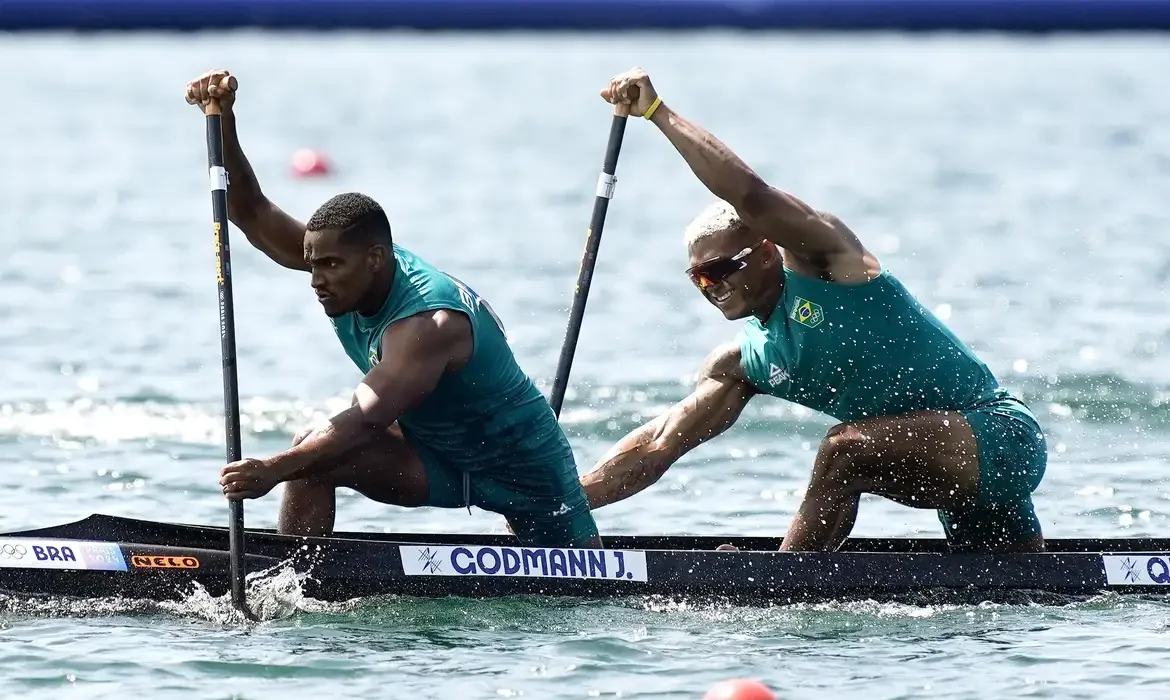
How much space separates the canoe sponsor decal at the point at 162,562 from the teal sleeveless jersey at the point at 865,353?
286 centimetres

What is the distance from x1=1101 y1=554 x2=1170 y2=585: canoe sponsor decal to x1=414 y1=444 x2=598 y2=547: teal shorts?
2450 mm

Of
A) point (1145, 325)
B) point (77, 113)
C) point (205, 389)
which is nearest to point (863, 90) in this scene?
point (77, 113)

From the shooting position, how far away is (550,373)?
51.6 feet

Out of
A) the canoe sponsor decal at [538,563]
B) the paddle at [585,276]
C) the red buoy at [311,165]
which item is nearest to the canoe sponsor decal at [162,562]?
the canoe sponsor decal at [538,563]

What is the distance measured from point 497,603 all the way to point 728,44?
6647 cm

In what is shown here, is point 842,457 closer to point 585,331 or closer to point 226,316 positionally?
point 226,316

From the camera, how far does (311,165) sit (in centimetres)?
3272

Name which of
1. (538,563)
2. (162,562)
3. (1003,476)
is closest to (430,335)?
(538,563)

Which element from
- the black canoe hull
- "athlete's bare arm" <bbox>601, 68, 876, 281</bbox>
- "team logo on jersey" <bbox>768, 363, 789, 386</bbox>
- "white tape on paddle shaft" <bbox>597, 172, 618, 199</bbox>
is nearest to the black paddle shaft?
the black canoe hull

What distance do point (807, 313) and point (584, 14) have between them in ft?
145

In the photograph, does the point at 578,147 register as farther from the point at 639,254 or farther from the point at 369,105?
the point at 639,254

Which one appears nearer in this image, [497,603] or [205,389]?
[497,603]

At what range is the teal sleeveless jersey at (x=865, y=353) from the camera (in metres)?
8.45

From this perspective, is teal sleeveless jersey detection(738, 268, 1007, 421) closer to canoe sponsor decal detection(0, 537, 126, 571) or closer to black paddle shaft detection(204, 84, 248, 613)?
black paddle shaft detection(204, 84, 248, 613)
